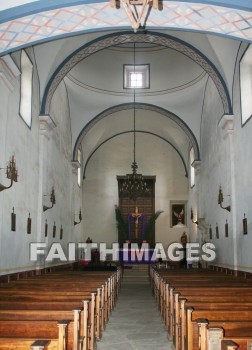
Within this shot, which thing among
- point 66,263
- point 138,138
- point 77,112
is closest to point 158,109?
point 77,112

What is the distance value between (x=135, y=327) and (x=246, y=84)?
22.1 feet

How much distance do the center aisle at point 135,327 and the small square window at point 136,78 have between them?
938 cm

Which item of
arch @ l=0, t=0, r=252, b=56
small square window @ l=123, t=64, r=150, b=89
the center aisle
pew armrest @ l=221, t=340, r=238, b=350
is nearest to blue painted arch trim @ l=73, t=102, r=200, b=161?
small square window @ l=123, t=64, r=150, b=89

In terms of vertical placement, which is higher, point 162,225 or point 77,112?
point 77,112

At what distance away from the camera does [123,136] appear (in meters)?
24.9

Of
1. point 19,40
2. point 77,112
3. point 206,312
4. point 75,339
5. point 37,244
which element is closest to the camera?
point 75,339

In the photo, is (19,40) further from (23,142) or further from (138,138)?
(138,138)

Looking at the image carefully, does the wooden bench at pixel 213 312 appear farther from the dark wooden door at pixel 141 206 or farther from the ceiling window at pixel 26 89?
the dark wooden door at pixel 141 206

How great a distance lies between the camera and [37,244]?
39.2 ft

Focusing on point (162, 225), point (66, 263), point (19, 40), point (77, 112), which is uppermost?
point (77, 112)

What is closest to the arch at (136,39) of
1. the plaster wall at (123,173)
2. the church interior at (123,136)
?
the church interior at (123,136)

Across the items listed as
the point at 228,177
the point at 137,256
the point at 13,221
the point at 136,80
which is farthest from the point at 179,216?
the point at 13,221

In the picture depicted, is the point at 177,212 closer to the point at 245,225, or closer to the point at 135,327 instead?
the point at 245,225

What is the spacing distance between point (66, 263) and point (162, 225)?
331 inches
